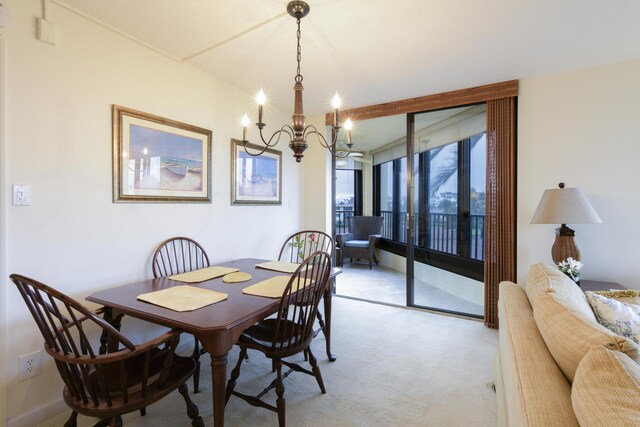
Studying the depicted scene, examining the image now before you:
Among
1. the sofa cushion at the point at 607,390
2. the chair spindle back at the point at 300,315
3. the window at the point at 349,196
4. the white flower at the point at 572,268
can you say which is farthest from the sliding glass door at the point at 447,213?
the window at the point at 349,196

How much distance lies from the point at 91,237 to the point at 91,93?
3.13ft

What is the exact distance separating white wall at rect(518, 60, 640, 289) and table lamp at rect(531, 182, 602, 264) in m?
0.36

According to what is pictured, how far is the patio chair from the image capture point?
556 centimetres

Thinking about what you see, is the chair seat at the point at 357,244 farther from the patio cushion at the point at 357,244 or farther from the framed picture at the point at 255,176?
the framed picture at the point at 255,176

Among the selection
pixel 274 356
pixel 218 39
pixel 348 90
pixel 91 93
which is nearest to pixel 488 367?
pixel 274 356

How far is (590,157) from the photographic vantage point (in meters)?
2.69

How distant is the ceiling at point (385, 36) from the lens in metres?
1.87

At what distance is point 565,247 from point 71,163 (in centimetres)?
369

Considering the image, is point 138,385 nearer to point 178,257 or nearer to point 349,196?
point 178,257

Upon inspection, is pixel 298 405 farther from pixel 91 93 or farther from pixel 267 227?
pixel 91 93

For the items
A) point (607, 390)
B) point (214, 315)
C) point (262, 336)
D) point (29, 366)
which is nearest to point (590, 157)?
point (607, 390)

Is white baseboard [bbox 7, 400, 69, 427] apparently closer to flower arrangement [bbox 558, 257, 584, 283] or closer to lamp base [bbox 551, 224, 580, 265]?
flower arrangement [bbox 558, 257, 584, 283]

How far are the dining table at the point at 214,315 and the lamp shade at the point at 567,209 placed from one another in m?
2.25

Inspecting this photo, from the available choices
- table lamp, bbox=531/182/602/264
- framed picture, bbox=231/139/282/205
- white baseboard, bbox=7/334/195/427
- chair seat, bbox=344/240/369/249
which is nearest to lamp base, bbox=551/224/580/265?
table lamp, bbox=531/182/602/264
